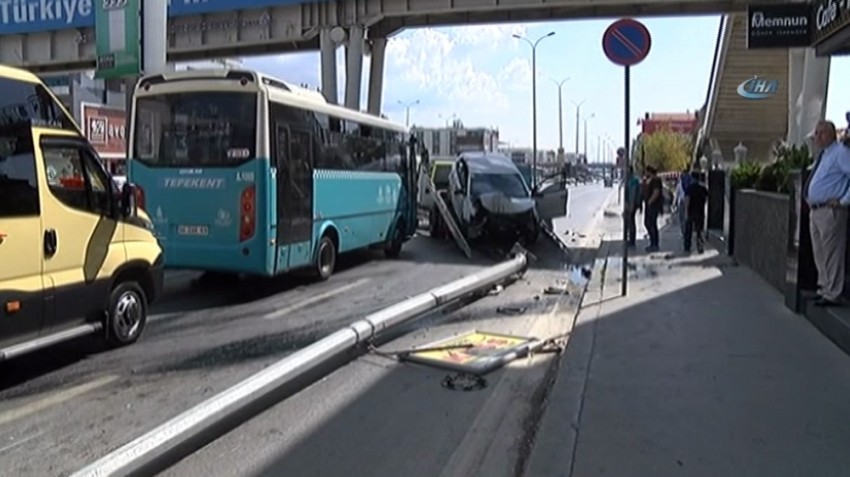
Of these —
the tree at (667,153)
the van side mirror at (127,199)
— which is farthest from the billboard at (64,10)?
the tree at (667,153)

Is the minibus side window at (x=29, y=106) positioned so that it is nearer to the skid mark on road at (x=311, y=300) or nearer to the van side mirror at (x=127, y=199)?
the van side mirror at (x=127, y=199)

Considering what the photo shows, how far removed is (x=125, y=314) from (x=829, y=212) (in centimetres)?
716

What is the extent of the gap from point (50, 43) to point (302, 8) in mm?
13560

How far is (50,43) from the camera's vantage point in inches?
1438

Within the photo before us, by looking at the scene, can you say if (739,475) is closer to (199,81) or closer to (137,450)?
(137,450)

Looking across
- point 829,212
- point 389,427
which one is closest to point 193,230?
point 389,427

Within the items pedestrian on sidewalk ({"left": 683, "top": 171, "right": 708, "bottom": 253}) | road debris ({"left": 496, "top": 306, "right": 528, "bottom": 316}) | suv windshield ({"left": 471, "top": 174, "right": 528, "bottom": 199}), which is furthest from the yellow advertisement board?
suv windshield ({"left": 471, "top": 174, "right": 528, "bottom": 199})

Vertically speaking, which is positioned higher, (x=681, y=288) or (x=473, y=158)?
(x=473, y=158)

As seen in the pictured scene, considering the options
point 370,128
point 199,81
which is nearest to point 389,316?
point 199,81

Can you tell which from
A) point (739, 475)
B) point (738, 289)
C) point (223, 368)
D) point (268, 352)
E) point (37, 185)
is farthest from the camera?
point (738, 289)

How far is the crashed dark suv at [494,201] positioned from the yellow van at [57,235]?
10895mm

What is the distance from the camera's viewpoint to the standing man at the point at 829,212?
7469mm

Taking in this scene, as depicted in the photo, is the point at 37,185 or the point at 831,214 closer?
the point at 37,185

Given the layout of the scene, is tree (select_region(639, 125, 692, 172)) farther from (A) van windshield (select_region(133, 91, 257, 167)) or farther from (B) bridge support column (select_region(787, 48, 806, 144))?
(A) van windshield (select_region(133, 91, 257, 167))
